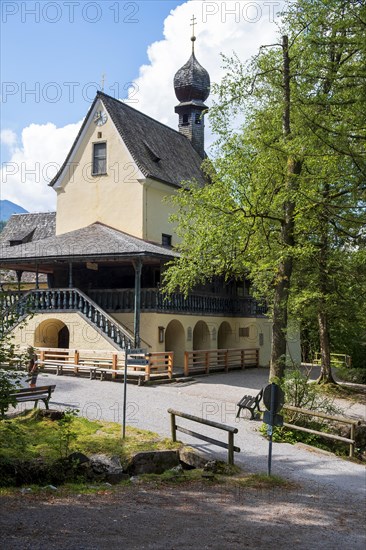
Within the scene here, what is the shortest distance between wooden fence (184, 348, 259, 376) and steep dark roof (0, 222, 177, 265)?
4568 mm

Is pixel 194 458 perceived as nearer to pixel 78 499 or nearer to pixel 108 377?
pixel 78 499

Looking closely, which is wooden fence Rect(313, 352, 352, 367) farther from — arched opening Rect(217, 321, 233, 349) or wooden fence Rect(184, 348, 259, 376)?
wooden fence Rect(184, 348, 259, 376)

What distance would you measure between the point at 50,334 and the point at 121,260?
553 cm

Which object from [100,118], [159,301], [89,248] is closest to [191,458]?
[159,301]

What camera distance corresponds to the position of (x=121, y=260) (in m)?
26.0

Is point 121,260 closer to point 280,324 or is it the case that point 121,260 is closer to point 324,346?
point 324,346

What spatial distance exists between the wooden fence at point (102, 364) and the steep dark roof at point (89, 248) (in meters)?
3.91

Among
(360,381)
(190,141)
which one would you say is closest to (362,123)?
(360,381)

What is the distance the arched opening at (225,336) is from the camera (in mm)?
34219

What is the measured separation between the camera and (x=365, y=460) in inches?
603

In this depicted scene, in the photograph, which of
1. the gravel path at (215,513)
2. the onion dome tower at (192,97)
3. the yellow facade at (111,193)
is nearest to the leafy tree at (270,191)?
the gravel path at (215,513)

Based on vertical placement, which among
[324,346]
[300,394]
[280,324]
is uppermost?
[280,324]

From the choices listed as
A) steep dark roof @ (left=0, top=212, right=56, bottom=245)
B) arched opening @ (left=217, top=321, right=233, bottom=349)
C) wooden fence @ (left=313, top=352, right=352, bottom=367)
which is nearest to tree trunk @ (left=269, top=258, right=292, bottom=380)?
arched opening @ (left=217, top=321, right=233, bottom=349)

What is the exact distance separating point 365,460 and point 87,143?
2241 cm
